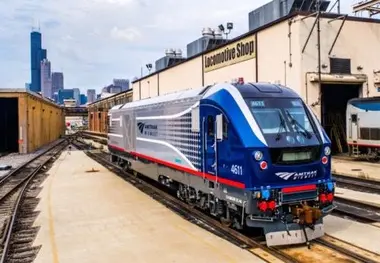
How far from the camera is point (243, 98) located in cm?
838

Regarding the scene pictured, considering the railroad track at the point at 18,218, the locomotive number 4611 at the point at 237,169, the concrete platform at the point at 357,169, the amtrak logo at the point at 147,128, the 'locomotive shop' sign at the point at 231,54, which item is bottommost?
the railroad track at the point at 18,218

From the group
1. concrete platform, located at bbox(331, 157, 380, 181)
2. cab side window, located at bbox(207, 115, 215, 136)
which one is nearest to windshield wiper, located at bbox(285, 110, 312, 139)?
cab side window, located at bbox(207, 115, 215, 136)

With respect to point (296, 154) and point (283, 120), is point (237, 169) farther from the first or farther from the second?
point (283, 120)

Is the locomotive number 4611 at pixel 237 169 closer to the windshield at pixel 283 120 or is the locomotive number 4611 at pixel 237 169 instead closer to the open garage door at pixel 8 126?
the windshield at pixel 283 120

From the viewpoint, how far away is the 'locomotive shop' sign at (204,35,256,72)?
27828 millimetres

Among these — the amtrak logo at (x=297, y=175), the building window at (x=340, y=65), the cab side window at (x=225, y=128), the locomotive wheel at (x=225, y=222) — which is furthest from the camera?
the building window at (x=340, y=65)

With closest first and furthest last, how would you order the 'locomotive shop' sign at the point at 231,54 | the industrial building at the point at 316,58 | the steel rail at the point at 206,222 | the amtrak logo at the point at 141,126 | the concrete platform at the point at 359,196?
the steel rail at the point at 206,222 < the concrete platform at the point at 359,196 < the amtrak logo at the point at 141,126 < the industrial building at the point at 316,58 < the 'locomotive shop' sign at the point at 231,54

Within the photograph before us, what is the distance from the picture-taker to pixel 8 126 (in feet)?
158

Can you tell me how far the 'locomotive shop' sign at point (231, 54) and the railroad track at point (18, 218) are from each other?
15.6 meters

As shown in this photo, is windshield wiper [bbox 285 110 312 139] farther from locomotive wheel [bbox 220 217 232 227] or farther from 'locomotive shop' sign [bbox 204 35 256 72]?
'locomotive shop' sign [bbox 204 35 256 72]

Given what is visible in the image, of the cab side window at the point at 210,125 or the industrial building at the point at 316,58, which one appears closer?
the cab side window at the point at 210,125

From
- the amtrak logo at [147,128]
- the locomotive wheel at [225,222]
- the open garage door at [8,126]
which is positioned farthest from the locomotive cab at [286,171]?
the open garage door at [8,126]

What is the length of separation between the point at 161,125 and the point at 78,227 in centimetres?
440

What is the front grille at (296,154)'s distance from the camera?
25.5ft
